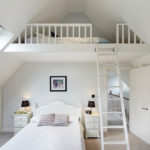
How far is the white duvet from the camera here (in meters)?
2.27

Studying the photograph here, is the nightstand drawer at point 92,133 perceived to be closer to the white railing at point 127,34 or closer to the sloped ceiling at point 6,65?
the white railing at point 127,34

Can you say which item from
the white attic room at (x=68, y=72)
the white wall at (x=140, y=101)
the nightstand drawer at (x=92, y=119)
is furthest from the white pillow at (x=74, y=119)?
the white wall at (x=140, y=101)

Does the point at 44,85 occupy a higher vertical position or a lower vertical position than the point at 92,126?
higher

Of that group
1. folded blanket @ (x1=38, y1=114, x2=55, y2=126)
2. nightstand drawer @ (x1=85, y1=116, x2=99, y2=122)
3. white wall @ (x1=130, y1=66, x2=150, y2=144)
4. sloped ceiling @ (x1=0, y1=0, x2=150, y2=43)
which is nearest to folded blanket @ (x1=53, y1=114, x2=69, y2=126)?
folded blanket @ (x1=38, y1=114, x2=55, y2=126)

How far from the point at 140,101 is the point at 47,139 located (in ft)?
8.58

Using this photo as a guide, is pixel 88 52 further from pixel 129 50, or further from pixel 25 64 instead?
pixel 25 64

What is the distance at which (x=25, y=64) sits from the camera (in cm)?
436

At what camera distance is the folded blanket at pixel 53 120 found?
3.41 meters

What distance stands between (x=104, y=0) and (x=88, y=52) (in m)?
1.29

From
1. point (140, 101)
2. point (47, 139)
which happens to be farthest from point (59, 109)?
point (140, 101)

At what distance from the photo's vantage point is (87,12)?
176 inches

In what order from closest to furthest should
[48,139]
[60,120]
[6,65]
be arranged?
[48,139]
[60,120]
[6,65]

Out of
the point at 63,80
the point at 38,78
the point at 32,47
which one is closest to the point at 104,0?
the point at 32,47

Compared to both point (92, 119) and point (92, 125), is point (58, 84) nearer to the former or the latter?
point (92, 119)
